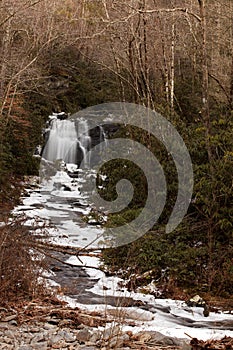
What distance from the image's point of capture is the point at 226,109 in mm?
9797

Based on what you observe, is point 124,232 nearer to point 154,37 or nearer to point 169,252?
point 169,252

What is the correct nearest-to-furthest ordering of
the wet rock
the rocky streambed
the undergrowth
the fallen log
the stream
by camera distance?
the rocky streambed
the fallen log
the stream
the undergrowth
the wet rock

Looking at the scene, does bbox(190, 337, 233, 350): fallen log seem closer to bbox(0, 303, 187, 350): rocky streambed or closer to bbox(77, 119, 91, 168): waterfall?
bbox(0, 303, 187, 350): rocky streambed

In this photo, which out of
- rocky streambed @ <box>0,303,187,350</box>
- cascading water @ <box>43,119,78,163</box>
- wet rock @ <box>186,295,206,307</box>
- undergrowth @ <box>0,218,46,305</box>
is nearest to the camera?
rocky streambed @ <box>0,303,187,350</box>

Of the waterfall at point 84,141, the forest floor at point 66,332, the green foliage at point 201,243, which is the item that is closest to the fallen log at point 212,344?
the forest floor at point 66,332

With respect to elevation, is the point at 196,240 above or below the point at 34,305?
above

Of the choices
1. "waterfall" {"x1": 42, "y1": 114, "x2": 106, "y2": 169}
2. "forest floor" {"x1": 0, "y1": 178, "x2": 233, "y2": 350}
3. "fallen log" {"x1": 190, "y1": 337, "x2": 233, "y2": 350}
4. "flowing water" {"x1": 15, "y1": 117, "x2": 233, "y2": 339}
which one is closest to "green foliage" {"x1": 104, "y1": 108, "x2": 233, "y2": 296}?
"flowing water" {"x1": 15, "y1": 117, "x2": 233, "y2": 339}

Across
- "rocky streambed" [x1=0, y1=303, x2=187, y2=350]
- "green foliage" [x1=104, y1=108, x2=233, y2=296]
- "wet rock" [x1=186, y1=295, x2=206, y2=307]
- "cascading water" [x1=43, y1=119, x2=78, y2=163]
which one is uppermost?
"cascading water" [x1=43, y1=119, x2=78, y2=163]

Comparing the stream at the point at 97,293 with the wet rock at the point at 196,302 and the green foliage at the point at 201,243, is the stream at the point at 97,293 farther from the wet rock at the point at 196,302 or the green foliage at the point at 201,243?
the green foliage at the point at 201,243

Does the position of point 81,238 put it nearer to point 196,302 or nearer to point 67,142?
point 196,302

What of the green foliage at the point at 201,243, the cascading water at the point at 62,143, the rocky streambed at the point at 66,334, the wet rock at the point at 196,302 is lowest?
the rocky streambed at the point at 66,334

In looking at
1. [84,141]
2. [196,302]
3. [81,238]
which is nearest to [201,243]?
[196,302]

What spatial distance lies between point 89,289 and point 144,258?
1150mm

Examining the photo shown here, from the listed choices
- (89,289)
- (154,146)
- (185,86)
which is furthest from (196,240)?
(185,86)
